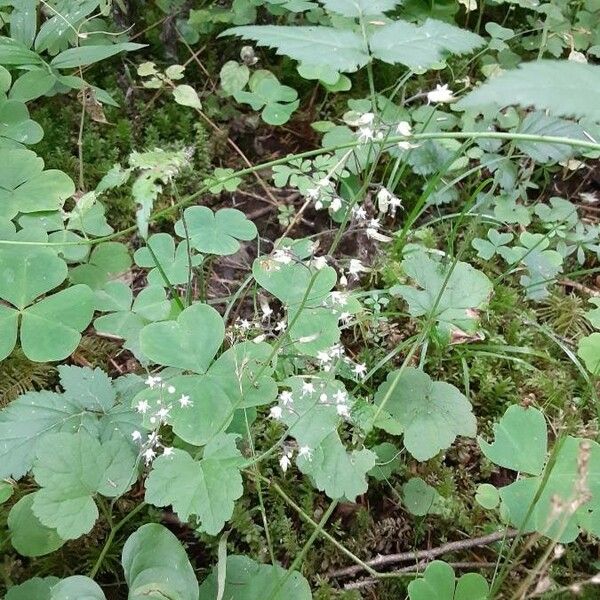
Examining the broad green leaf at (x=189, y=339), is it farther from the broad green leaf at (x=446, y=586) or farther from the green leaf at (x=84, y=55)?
the green leaf at (x=84, y=55)

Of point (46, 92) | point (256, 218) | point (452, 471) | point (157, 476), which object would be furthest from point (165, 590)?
point (46, 92)

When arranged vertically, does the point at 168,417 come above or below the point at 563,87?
below

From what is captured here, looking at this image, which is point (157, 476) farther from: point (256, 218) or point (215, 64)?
point (215, 64)

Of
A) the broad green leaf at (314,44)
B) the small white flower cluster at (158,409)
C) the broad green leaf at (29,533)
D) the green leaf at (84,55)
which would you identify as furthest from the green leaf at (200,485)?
the green leaf at (84,55)

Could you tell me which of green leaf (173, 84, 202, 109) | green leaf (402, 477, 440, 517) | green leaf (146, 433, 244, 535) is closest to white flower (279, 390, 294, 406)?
green leaf (146, 433, 244, 535)

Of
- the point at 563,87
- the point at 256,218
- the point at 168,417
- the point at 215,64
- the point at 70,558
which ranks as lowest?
the point at 70,558

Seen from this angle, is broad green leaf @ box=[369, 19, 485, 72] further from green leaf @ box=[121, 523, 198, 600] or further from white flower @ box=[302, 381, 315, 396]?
green leaf @ box=[121, 523, 198, 600]

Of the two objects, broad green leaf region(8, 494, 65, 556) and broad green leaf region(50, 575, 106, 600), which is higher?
broad green leaf region(50, 575, 106, 600)


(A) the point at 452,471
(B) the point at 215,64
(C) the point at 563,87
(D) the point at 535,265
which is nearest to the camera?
(C) the point at 563,87
